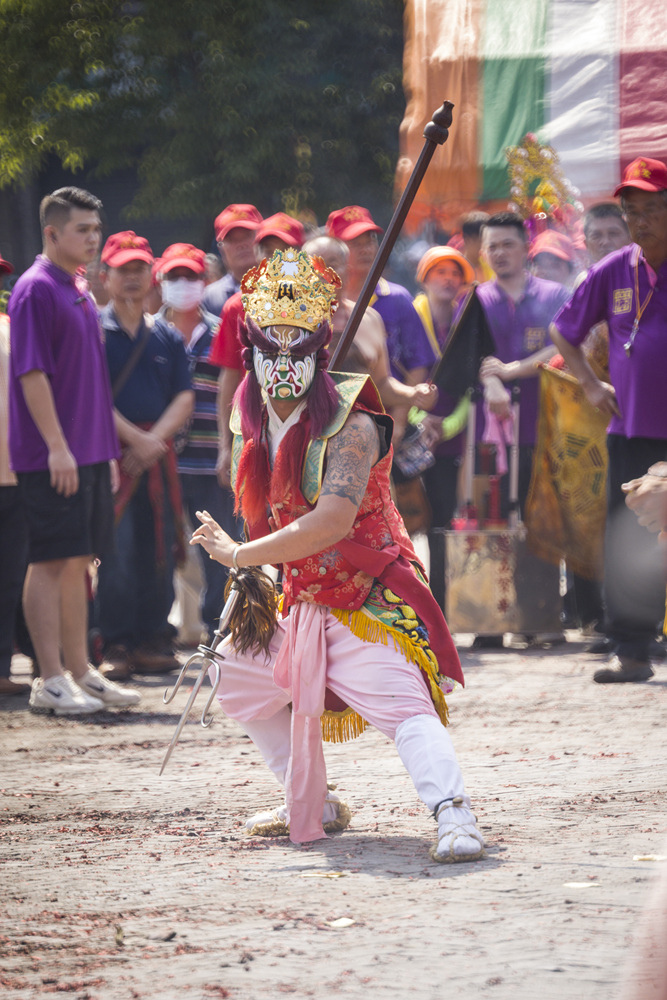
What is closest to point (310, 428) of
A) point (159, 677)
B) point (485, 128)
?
point (159, 677)

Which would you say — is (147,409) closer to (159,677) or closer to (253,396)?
(159,677)

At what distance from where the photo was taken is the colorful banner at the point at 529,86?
340 inches

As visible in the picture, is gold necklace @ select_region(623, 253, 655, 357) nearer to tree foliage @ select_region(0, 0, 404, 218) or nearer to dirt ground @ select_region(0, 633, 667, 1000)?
dirt ground @ select_region(0, 633, 667, 1000)

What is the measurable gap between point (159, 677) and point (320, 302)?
3629mm

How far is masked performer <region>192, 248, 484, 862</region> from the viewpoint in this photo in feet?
13.8

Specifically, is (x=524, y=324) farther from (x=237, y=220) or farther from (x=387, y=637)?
(x=387, y=637)

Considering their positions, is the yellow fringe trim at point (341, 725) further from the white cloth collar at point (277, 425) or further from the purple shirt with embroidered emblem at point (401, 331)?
the purple shirt with embroidered emblem at point (401, 331)

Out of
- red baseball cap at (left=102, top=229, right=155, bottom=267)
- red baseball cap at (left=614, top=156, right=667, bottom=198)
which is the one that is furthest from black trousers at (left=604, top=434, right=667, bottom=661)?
red baseball cap at (left=102, top=229, right=155, bottom=267)

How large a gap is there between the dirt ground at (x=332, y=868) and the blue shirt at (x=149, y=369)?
187 cm

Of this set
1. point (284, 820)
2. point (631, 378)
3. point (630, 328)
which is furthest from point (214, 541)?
point (630, 328)

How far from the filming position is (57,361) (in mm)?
6516

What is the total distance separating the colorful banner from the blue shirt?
194 centimetres

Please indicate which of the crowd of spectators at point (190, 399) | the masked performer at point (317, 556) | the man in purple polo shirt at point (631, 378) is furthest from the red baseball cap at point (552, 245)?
the masked performer at point (317, 556)

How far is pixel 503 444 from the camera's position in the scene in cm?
838
